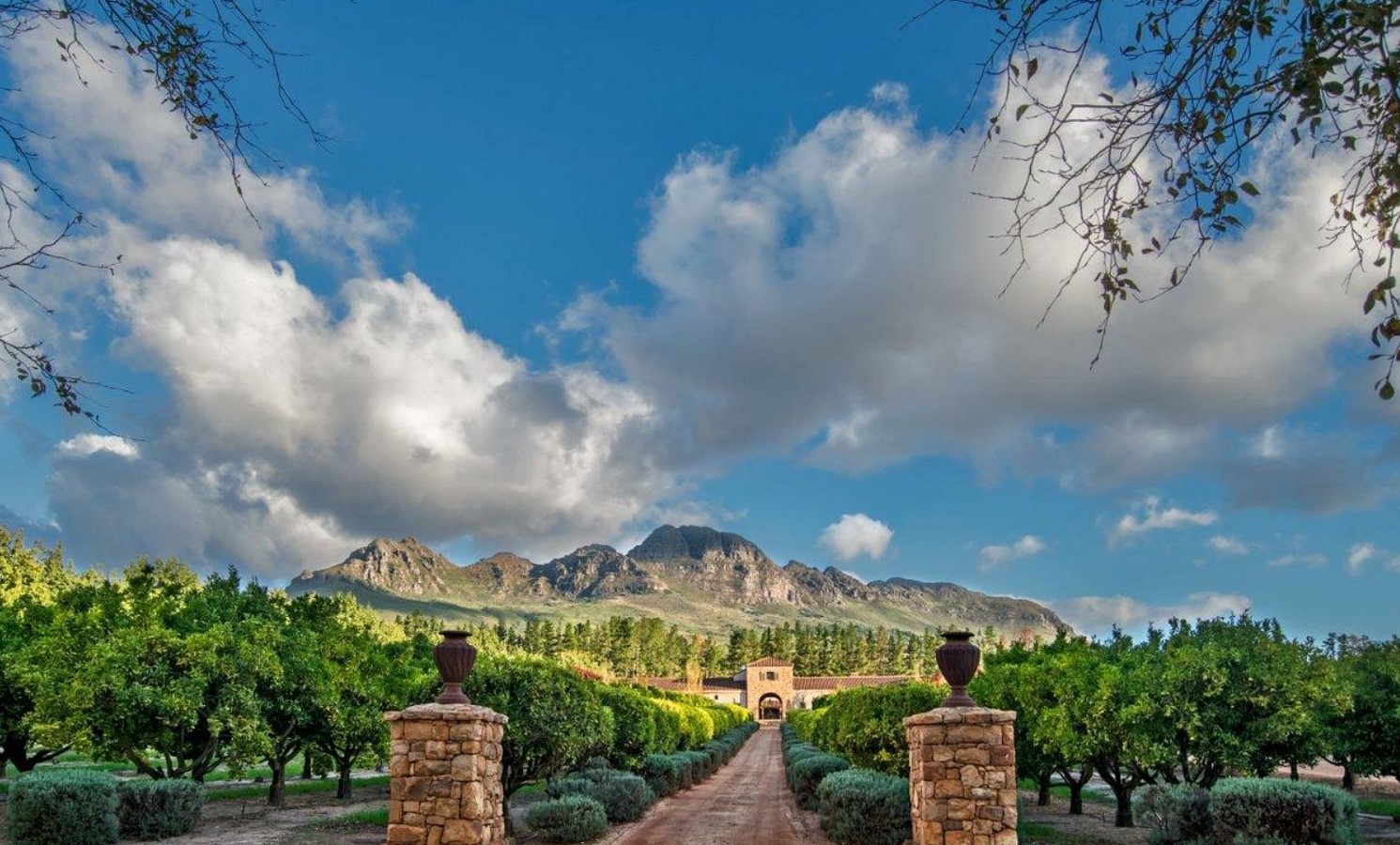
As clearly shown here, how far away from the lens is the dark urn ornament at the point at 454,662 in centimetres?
1151

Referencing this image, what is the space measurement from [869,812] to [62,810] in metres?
13.5

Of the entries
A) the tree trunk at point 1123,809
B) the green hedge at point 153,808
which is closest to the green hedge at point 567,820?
the green hedge at point 153,808

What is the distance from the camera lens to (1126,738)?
16688 millimetres

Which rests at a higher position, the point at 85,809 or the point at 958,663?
the point at 958,663

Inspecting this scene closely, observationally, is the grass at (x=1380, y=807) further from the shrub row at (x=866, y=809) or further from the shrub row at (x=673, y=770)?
the shrub row at (x=673, y=770)

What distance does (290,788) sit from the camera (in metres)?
29.7

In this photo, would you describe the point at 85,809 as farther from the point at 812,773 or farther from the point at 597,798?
the point at 812,773

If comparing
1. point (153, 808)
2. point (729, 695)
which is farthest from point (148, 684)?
point (729, 695)

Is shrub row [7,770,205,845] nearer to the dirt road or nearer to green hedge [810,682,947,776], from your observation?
the dirt road

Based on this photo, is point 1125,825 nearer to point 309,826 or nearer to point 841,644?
point 309,826

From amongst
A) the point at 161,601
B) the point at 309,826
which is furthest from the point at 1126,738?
the point at 161,601

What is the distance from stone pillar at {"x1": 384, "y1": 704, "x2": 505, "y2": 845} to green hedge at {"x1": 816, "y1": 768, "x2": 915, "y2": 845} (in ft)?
22.3

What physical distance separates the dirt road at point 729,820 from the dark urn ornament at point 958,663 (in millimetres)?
6155

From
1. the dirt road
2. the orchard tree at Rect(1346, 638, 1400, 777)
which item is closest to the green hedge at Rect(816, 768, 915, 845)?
the dirt road
